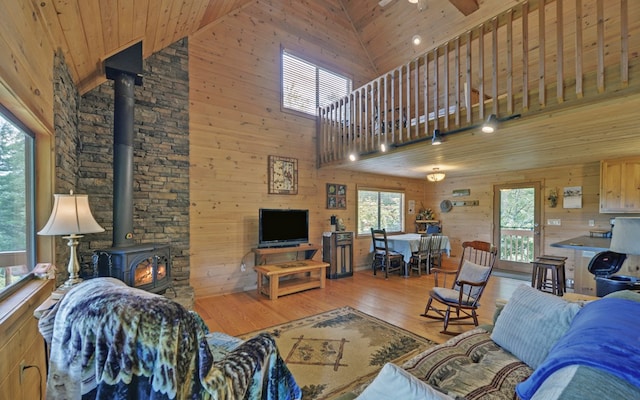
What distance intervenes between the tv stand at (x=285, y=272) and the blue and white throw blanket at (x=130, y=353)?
9.67 feet

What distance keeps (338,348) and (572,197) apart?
5.66 m

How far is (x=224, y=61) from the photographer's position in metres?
4.69

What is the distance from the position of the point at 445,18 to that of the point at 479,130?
141 inches

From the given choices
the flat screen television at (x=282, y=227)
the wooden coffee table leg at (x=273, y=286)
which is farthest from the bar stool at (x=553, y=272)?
the wooden coffee table leg at (x=273, y=286)

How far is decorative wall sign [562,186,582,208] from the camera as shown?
5.45 metres

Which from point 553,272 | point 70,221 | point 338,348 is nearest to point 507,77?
point 553,272

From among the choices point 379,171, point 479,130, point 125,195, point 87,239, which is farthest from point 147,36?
point 379,171

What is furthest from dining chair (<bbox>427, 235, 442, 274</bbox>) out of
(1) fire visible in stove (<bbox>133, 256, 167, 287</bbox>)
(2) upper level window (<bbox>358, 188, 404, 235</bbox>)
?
(1) fire visible in stove (<bbox>133, 256, 167, 287</bbox>)

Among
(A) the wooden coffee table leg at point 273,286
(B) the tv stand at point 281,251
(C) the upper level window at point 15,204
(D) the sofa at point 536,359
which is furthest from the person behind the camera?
(B) the tv stand at point 281,251

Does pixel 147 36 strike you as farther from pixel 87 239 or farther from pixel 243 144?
→ pixel 87 239

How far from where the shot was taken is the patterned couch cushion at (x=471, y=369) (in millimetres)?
1392

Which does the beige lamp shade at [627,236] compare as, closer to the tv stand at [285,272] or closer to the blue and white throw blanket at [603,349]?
the blue and white throw blanket at [603,349]

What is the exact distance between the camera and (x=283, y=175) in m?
5.27

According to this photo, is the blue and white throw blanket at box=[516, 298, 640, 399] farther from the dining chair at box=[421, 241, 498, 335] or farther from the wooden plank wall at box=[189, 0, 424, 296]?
the wooden plank wall at box=[189, 0, 424, 296]
